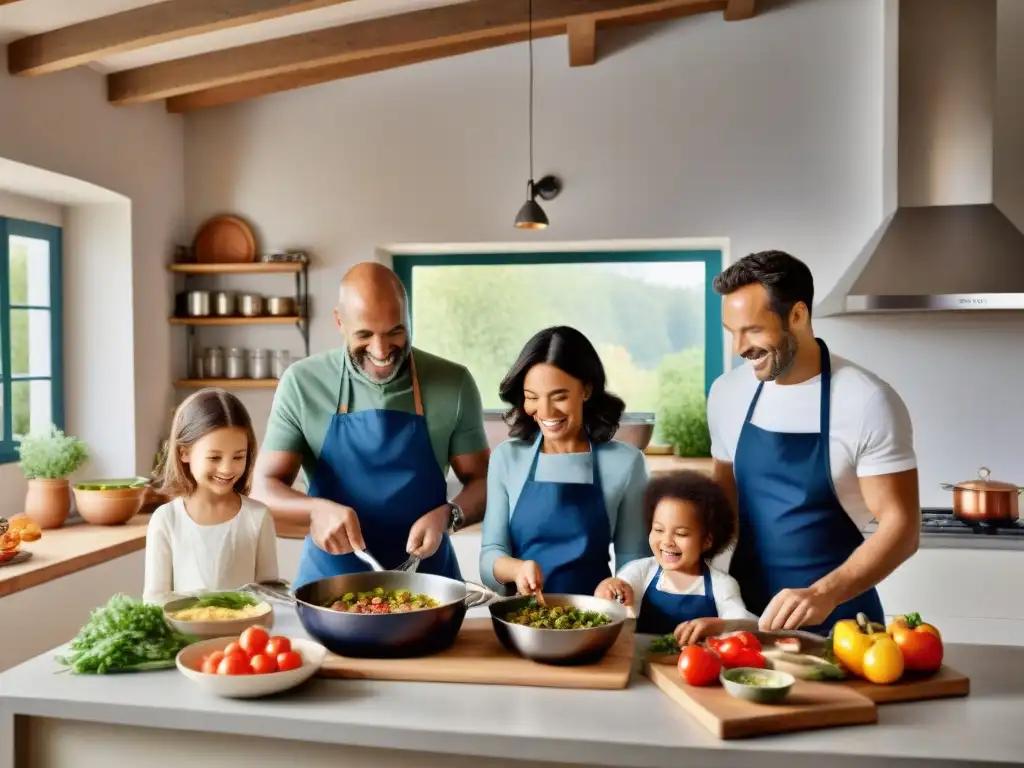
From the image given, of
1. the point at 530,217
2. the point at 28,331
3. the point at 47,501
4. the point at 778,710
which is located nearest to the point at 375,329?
the point at 778,710

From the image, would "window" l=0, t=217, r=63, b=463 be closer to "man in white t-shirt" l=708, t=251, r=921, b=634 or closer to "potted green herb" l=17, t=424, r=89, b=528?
"potted green herb" l=17, t=424, r=89, b=528

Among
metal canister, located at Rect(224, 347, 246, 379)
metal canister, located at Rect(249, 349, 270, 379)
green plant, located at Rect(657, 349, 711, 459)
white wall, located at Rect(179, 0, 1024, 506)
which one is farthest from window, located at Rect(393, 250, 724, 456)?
metal canister, located at Rect(224, 347, 246, 379)

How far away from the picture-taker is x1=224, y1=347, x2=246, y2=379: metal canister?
4852 mm

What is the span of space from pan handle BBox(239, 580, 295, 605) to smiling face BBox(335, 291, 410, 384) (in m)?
0.58

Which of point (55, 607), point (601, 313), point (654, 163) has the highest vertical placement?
point (654, 163)

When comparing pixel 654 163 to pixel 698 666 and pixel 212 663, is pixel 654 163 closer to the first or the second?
pixel 698 666

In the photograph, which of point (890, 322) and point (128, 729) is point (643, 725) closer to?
point (128, 729)

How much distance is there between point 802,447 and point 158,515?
59.8 inches

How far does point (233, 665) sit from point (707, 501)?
1074mm

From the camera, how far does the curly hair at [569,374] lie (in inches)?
84.2

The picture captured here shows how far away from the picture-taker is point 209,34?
4.04m

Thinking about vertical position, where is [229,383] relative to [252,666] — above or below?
above

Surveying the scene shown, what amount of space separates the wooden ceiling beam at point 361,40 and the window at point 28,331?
2.53ft

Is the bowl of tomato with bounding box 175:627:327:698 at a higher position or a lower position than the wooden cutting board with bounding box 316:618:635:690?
higher
